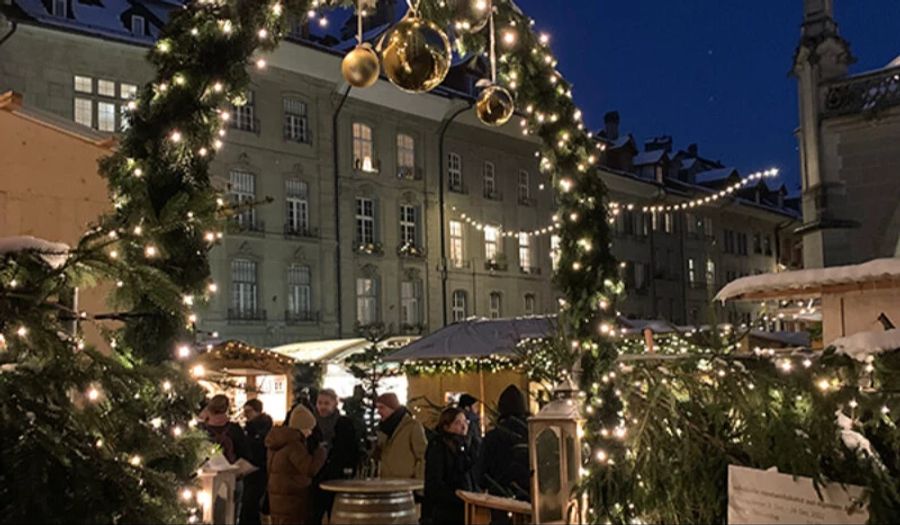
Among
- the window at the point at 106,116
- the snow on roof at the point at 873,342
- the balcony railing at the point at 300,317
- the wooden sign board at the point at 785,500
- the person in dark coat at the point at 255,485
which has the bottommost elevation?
the person in dark coat at the point at 255,485

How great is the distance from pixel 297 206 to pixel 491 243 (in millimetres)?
8255

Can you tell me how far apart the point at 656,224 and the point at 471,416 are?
33.4m

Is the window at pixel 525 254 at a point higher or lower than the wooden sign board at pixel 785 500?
higher

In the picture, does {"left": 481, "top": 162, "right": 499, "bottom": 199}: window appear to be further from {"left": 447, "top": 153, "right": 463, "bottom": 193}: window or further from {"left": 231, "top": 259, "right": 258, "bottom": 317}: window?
{"left": 231, "top": 259, "right": 258, "bottom": 317}: window

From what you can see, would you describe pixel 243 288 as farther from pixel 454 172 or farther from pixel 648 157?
pixel 648 157

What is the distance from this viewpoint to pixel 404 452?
9.84 meters

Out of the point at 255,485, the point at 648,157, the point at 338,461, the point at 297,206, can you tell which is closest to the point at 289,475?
the point at 338,461

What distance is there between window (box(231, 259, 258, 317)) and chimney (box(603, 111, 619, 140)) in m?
22.7

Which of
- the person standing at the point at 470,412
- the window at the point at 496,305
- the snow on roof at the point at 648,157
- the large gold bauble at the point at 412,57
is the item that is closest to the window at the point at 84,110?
the window at the point at 496,305

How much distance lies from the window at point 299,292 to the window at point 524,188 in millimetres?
10036

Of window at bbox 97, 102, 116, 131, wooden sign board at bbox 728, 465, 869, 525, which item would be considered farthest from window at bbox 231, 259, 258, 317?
wooden sign board at bbox 728, 465, 869, 525

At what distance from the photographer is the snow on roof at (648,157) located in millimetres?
42781

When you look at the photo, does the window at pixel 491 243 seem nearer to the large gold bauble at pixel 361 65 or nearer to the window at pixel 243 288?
the window at pixel 243 288

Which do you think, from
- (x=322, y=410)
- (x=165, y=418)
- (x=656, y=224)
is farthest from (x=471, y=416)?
(x=656, y=224)
